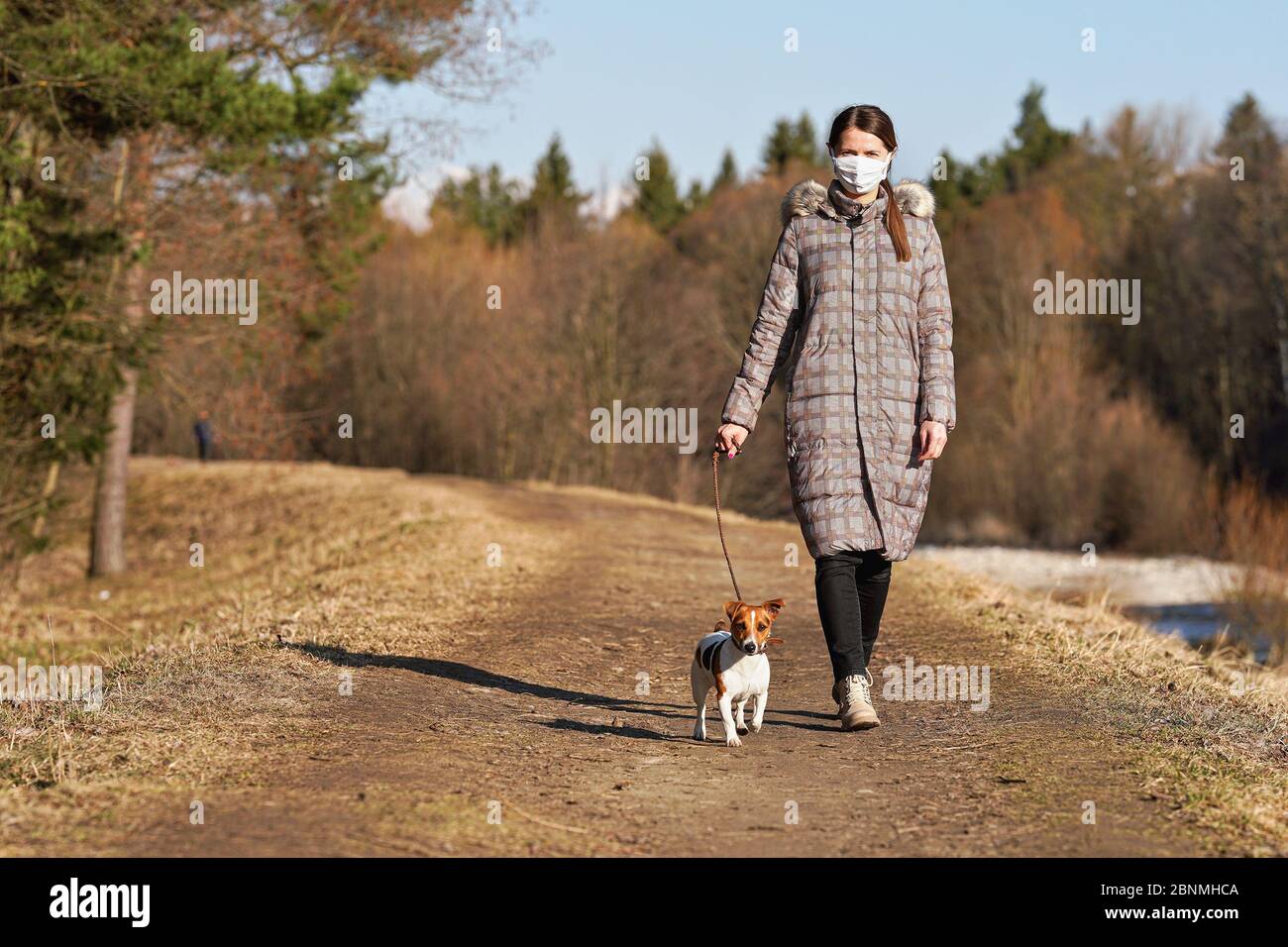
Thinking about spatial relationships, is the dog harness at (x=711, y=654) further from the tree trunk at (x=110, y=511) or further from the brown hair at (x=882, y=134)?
the tree trunk at (x=110, y=511)

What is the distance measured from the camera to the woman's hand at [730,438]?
6480mm

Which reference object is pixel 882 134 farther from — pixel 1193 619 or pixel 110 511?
pixel 1193 619

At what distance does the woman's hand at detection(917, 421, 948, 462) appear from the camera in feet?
21.9

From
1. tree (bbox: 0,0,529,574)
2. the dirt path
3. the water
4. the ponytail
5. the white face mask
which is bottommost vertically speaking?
the water

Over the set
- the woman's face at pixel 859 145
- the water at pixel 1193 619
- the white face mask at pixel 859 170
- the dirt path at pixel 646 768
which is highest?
the woman's face at pixel 859 145

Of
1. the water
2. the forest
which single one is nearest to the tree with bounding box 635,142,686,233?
the forest

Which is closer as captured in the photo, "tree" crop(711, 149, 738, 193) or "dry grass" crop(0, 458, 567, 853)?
"dry grass" crop(0, 458, 567, 853)

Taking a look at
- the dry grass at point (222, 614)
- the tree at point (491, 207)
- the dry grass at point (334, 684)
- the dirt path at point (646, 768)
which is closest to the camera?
the dirt path at point (646, 768)

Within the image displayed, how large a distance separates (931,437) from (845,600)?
873mm

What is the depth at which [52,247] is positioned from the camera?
56.0 ft

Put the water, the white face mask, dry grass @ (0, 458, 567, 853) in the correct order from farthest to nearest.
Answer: the water < the white face mask < dry grass @ (0, 458, 567, 853)

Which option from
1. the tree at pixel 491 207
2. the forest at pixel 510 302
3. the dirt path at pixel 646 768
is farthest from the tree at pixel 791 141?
the dirt path at pixel 646 768

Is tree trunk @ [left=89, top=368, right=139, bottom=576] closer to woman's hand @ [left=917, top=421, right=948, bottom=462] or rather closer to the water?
the water

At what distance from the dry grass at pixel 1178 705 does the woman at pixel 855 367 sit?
1.47 metres
